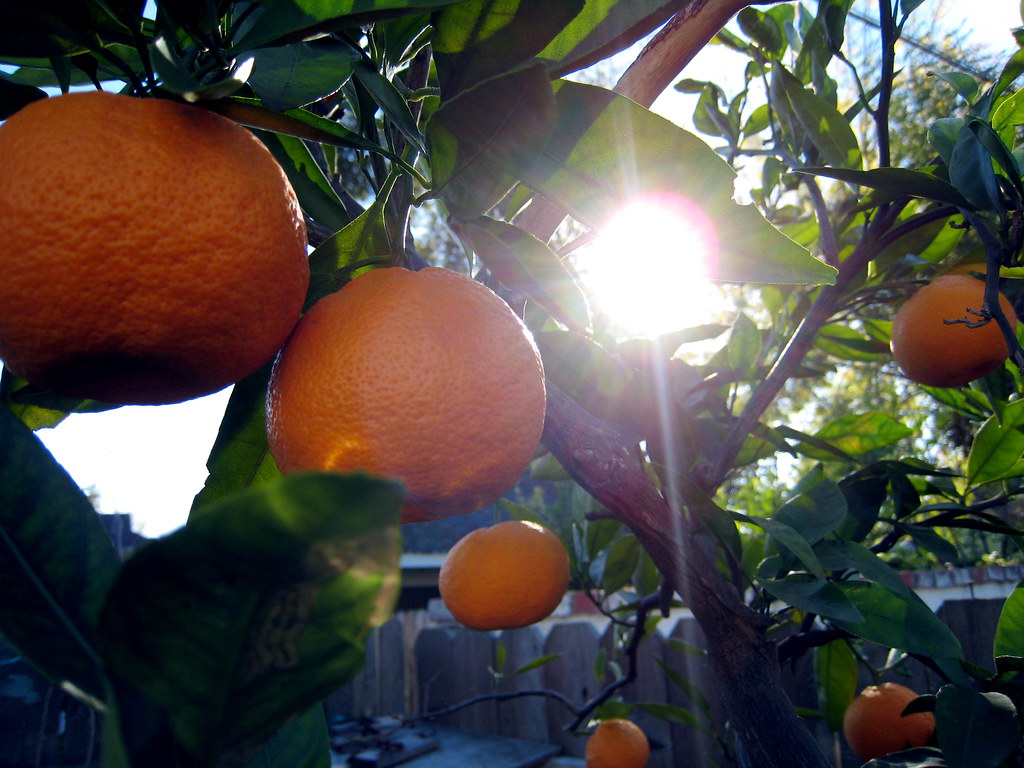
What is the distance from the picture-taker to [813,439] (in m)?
1.16

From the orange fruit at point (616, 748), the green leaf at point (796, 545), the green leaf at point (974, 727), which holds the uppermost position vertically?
the green leaf at point (796, 545)

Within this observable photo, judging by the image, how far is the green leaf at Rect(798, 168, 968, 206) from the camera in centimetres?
66

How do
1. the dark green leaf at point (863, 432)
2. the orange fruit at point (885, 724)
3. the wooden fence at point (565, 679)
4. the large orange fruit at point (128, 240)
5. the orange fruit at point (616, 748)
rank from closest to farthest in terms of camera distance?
the large orange fruit at point (128, 240), the orange fruit at point (885, 724), the dark green leaf at point (863, 432), the orange fruit at point (616, 748), the wooden fence at point (565, 679)

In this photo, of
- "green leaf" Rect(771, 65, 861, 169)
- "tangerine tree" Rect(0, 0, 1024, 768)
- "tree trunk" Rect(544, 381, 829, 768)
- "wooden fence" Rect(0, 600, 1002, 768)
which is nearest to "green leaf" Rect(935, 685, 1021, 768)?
"tangerine tree" Rect(0, 0, 1024, 768)

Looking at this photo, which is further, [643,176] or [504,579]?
[504,579]

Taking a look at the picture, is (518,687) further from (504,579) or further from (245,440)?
(245,440)

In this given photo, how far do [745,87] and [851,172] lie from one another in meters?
0.81

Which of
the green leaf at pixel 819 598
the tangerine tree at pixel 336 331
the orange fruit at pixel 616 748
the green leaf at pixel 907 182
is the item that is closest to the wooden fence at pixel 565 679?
the orange fruit at pixel 616 748

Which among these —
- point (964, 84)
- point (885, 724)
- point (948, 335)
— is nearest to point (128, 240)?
point (948, 335)

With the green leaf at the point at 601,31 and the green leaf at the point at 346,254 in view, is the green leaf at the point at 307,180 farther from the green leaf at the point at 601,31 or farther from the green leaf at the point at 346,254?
the green leaf at the point at 601,31

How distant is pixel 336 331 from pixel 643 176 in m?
0.21

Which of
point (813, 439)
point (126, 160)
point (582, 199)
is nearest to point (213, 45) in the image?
point (126, 160)

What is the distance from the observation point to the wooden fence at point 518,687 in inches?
45.5

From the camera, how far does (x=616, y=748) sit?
4.72ft
